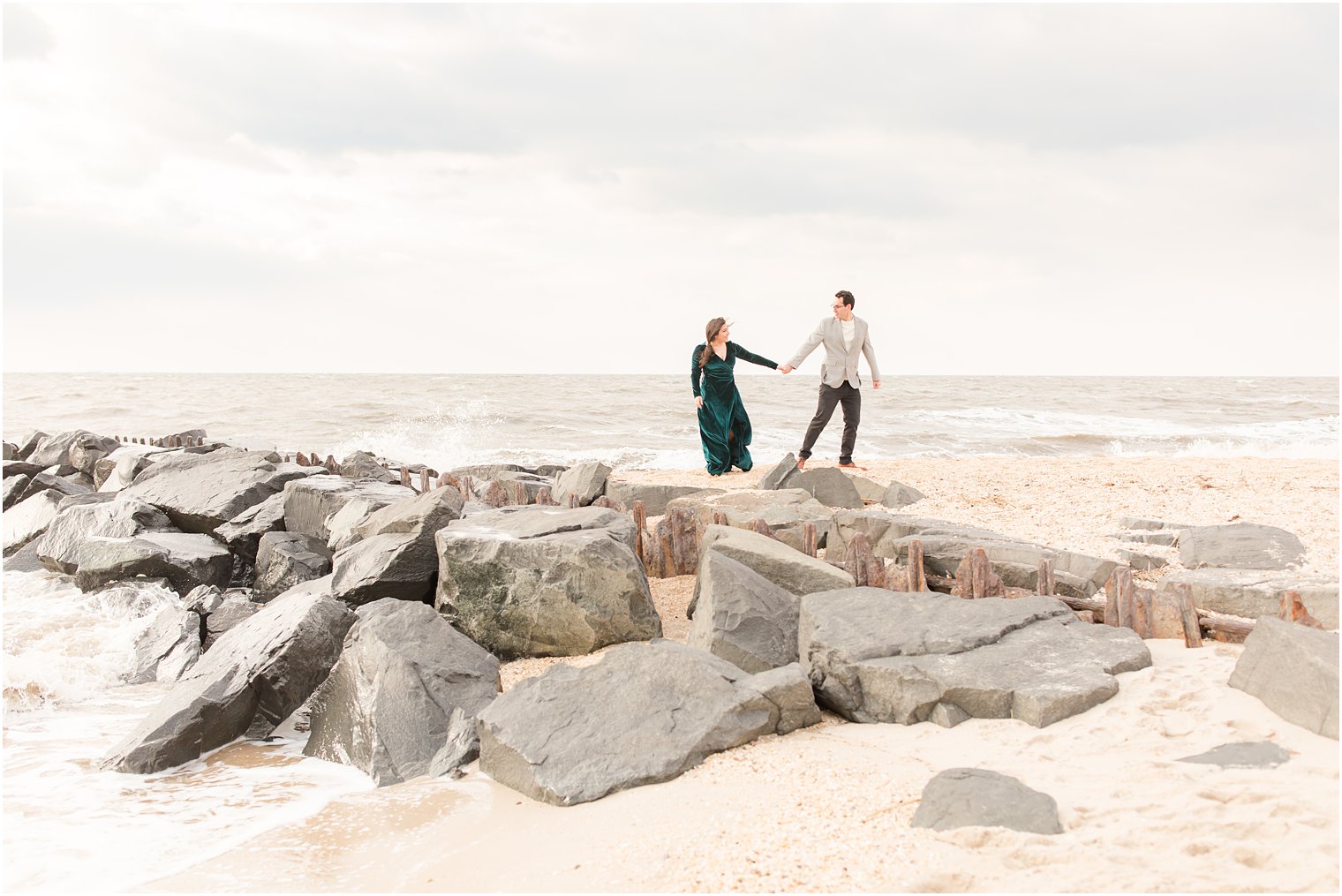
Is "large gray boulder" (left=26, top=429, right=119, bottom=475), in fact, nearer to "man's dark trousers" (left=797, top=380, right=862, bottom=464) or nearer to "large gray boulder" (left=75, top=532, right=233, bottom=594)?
"large gray boulder" (left=75, top=532, right=233, bottom=594)

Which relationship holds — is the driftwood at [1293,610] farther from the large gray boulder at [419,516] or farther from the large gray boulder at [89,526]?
the large gray boulder at [89,526]

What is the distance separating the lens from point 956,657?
3.72 meters

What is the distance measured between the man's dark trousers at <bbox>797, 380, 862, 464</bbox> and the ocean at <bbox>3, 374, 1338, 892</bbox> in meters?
4.75

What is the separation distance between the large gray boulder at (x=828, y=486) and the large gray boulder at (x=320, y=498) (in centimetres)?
380

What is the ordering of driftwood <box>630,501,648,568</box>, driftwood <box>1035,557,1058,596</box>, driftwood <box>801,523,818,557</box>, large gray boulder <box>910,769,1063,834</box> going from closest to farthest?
1. large gray boulder <box>910,769,1063,834</box>
2. driftwood <box>1035,557,1058,596</box>
3. driftwood <box>801,523,818,557</box>
4. driftwood <box>630,501,648,568</box>

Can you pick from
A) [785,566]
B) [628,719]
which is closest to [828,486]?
[785,566]

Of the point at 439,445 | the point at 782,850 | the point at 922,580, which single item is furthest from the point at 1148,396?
the point at 782,850

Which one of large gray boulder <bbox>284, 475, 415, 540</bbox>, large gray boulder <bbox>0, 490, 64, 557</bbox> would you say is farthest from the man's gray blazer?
large gray boulder <bbox>0, 490, 64, 557</bbox>

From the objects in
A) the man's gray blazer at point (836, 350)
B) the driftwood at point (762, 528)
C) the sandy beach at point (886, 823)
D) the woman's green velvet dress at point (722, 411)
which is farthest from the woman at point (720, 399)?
the sandy beach at point (886, 823)

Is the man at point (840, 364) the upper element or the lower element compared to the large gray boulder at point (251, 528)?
upper

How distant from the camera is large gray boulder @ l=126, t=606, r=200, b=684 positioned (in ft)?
17.7

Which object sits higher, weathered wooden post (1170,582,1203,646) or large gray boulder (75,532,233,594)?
weathered wooden post (1170,582,1203,646)

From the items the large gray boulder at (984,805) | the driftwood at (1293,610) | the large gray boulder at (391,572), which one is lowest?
the large gray boulder at (984,805)

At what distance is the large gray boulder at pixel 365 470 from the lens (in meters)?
9.82
